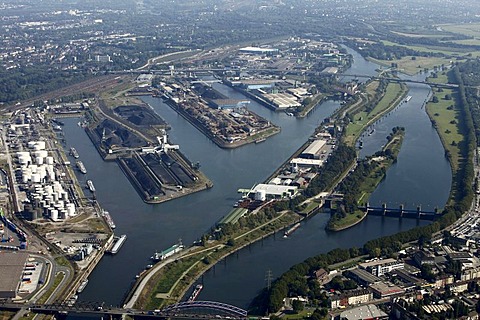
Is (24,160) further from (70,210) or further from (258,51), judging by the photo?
(258,51)

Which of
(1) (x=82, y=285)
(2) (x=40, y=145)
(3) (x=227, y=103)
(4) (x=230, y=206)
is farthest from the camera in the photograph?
(3) (x=227, y=103)

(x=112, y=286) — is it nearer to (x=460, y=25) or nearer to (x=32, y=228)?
(x=32, y=228)

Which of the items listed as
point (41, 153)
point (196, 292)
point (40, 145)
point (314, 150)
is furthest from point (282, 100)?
point (196, 292)

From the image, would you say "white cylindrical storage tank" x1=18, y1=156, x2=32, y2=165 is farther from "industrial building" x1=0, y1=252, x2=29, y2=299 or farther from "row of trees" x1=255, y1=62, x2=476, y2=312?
"row of trees" x1=255, y1=62, x2=476, y2=312

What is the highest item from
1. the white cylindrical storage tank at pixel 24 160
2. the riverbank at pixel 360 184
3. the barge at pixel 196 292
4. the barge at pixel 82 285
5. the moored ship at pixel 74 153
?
the riverbank at pixel 360 184

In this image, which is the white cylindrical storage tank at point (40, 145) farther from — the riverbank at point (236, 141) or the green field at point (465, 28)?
the green field at point (465, 28)

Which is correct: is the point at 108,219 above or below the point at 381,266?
below

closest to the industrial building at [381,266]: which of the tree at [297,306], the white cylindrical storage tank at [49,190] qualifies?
the tree at [297,306]
